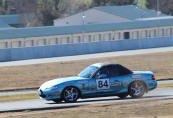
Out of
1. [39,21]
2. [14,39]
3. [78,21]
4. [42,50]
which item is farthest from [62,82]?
[39,21]

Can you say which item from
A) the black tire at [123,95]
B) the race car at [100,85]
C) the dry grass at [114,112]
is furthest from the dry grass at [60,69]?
the dry grass at [114,112]

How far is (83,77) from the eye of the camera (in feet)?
64.4

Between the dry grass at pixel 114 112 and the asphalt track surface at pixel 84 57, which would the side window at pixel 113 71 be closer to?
the dry grass at pixel 114 112

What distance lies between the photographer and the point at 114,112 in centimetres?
1611

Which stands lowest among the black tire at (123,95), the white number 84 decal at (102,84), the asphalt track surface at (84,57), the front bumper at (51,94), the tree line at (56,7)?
the black tire at (123,95)

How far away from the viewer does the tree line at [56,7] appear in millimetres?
110438

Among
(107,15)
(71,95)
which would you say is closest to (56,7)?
(107,15)

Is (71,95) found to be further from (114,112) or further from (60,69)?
Answer: (60,69)

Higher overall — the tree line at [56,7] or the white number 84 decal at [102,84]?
the tree line at [56,7]

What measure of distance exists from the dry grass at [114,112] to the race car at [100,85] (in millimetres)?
1653

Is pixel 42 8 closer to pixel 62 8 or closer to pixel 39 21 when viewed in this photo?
pixel 39 21

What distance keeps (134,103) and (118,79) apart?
6.50ft

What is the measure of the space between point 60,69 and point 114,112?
69.2 feet

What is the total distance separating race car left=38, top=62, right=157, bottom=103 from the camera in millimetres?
19094
